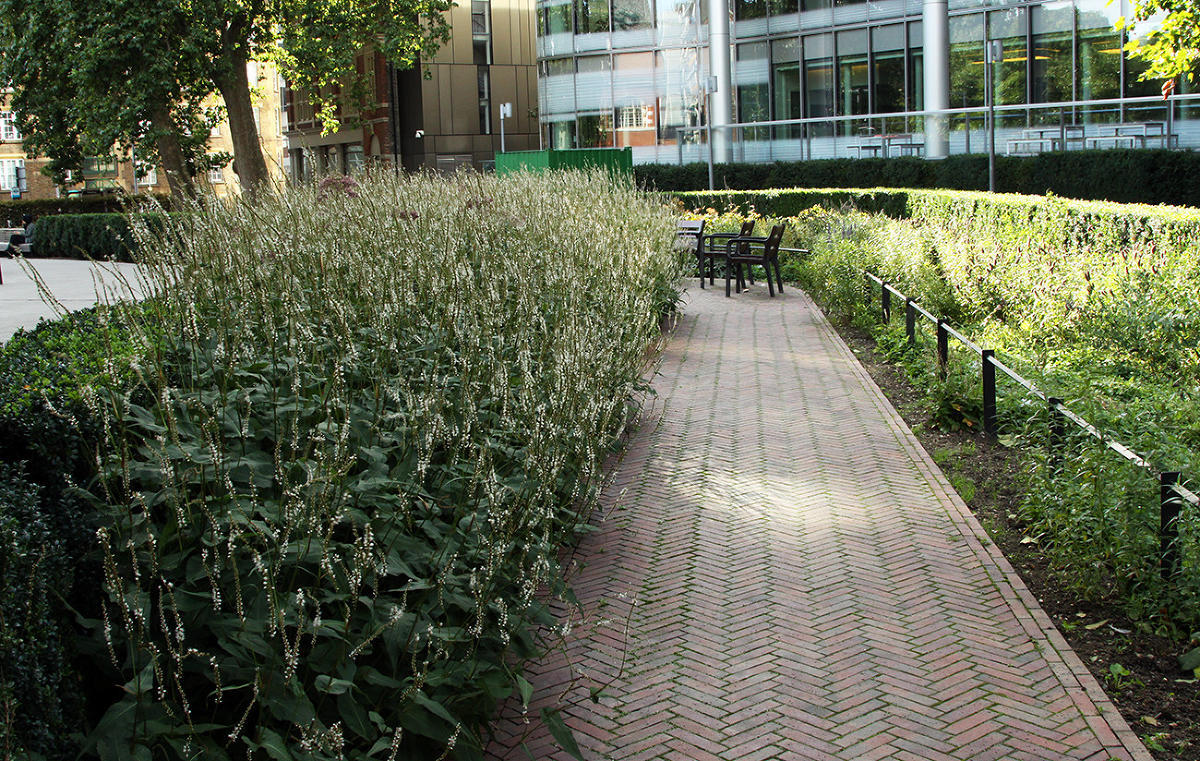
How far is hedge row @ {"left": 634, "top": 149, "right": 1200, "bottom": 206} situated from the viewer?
19.3 meters

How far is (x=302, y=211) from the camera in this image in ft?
27.2

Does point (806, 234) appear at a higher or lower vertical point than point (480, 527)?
higher

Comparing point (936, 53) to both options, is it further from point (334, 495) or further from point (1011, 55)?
point (334, 495)

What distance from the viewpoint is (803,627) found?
5234mm

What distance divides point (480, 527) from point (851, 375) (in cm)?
751

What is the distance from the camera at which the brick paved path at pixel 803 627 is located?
4238 mm

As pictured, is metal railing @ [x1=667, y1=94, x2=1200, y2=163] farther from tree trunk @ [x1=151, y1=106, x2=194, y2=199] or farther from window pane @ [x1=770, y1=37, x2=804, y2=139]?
tree trunk @ [x1=151, y1=106, x2=194, y2=199]

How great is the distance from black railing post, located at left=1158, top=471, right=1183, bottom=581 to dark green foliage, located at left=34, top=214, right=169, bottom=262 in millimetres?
27376

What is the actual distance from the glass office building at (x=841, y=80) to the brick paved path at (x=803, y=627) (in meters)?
16.7

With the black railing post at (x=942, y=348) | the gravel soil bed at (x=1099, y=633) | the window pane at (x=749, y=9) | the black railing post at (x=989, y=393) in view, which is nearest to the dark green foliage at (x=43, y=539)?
the gravel soil bed at (x=1099, y=633)

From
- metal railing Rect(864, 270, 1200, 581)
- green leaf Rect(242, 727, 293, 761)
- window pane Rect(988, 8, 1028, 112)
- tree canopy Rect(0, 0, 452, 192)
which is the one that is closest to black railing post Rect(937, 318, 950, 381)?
metal railing Rect(864, 270, 1200, 581)

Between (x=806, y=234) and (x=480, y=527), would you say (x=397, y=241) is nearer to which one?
(x=480, y=527)

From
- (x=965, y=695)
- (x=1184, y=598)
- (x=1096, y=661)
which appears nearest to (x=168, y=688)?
(x=965, y=695)

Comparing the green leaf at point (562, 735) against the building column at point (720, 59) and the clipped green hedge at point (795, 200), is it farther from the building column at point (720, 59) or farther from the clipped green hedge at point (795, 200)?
the building column at point (720, 59)
